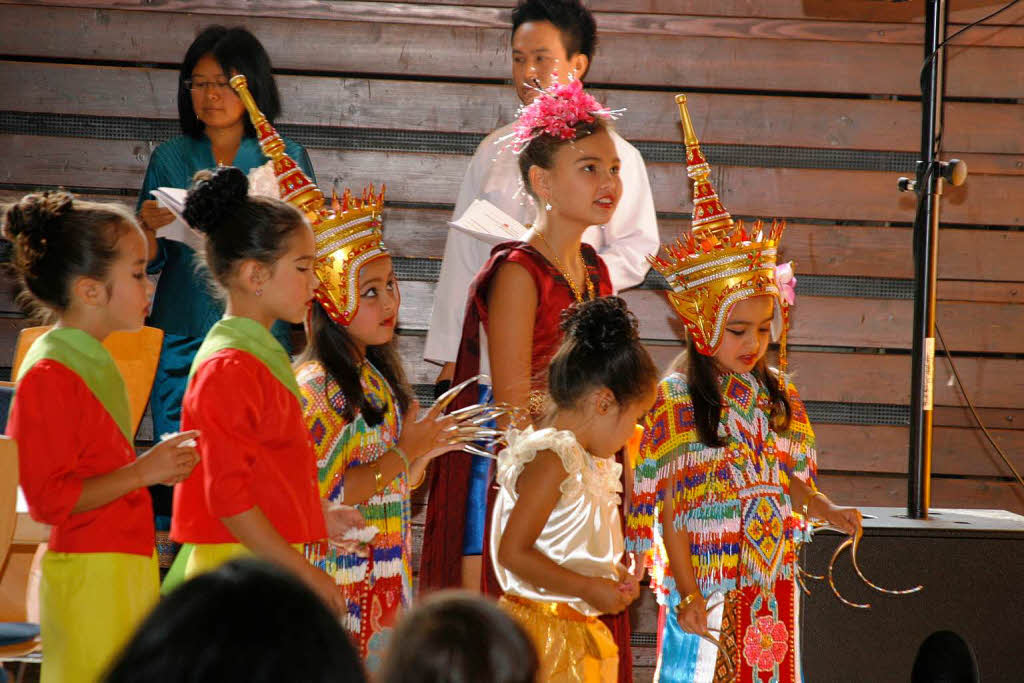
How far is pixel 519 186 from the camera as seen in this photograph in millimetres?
3516

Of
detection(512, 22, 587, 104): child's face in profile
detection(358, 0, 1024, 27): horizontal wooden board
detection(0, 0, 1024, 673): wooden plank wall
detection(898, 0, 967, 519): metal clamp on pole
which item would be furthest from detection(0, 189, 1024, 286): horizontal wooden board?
detection(898, 0, 967, 519): metal clamp on pole

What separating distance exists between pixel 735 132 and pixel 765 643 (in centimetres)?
215

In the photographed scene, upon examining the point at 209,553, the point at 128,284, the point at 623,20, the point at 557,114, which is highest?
the point at 623,20

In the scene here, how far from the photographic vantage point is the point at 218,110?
3.50 metres

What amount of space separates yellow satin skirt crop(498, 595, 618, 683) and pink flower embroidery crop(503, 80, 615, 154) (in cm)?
113

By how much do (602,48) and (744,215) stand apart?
2.62 feet

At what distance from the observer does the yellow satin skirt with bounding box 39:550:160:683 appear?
2.04 m

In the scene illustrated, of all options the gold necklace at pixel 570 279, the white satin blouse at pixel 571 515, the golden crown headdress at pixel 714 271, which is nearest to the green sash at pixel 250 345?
→ the white satin blouse at pixel 571 515

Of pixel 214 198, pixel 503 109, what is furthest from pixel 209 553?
pixel 503 109

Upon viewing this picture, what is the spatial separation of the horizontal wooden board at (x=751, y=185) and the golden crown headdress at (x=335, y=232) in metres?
1.54

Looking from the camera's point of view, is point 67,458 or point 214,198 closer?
point 67,458

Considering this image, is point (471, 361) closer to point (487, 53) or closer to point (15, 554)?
point (15, 554)

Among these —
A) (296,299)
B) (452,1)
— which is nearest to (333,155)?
(452,1)

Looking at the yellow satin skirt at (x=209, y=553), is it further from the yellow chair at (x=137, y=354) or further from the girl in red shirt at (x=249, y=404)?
the yellow chair at (x=137, y=354)
